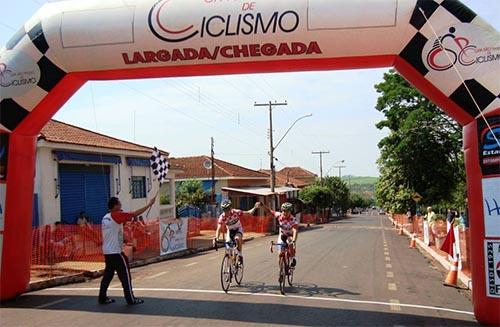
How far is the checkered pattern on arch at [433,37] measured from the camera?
8.00 metres

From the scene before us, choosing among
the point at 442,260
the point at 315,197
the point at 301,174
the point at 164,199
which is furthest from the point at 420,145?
the point at 301,174

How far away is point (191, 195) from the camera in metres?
43.5

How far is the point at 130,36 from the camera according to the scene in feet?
30.2

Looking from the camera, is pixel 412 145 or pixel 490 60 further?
pixel 412 145

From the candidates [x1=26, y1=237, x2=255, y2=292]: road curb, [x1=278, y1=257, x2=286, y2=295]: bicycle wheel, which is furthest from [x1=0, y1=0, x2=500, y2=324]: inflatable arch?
[x1=278, y1=257, x2=286, y2=295]: bicycle wheel

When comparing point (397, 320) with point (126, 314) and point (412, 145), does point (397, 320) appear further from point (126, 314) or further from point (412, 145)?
point (412, 145)

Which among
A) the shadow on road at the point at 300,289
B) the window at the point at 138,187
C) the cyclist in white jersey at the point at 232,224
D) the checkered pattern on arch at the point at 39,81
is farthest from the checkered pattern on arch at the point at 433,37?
the window at the point at 138,187

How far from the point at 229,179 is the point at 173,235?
29479 millimetres

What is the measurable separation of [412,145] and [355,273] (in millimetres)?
22996

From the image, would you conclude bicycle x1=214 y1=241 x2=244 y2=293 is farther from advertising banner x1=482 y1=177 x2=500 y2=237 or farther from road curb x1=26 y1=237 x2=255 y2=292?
advertising banner x1=482 y1=177 x2=500 y2=237

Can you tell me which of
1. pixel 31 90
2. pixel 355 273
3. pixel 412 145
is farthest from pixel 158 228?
pixel 412 145

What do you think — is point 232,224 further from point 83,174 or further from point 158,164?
point 83,174

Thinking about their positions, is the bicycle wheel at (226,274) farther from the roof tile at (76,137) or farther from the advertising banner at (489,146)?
the roof tile at (76,137)

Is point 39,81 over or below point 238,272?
over
